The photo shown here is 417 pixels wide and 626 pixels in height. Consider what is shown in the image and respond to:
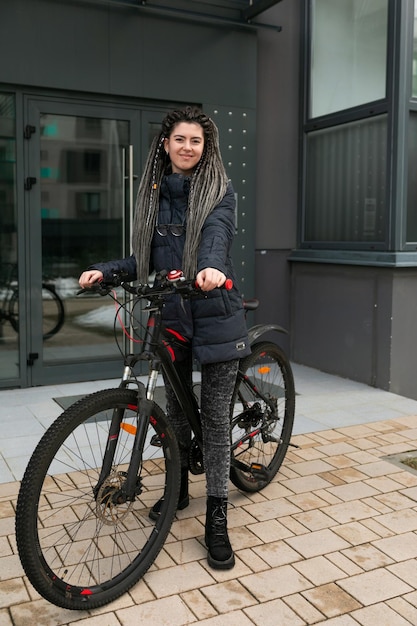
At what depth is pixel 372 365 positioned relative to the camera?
5668mm

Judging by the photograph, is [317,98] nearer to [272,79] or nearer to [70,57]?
[272,79]

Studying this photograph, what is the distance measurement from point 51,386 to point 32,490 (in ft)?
11.2

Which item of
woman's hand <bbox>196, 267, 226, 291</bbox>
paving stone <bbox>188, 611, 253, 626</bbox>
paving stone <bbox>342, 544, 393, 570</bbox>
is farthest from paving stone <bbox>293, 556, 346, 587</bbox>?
woman's hand <bbox>196, 267, 226, 291</bbox>

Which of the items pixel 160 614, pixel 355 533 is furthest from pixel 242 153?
pixel 160 614

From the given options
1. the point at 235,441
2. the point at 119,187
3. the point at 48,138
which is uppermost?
the point at 48,138

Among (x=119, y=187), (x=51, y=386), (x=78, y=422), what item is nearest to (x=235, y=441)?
(x=78, y=422)

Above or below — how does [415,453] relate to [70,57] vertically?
below

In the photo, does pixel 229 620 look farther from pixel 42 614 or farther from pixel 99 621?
pixel 42 614

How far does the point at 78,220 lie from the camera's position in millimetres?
5582

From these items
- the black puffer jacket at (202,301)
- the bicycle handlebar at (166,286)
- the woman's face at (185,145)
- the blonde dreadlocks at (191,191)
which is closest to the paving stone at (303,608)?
the black puffer jacket at (202,301)

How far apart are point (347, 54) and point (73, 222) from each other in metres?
2.83

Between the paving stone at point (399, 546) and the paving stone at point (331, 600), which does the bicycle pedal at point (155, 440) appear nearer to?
the paving stone at point (331, 600)

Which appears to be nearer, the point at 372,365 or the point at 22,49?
the point at 22,49

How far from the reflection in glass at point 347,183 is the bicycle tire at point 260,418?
2521 millimetres
